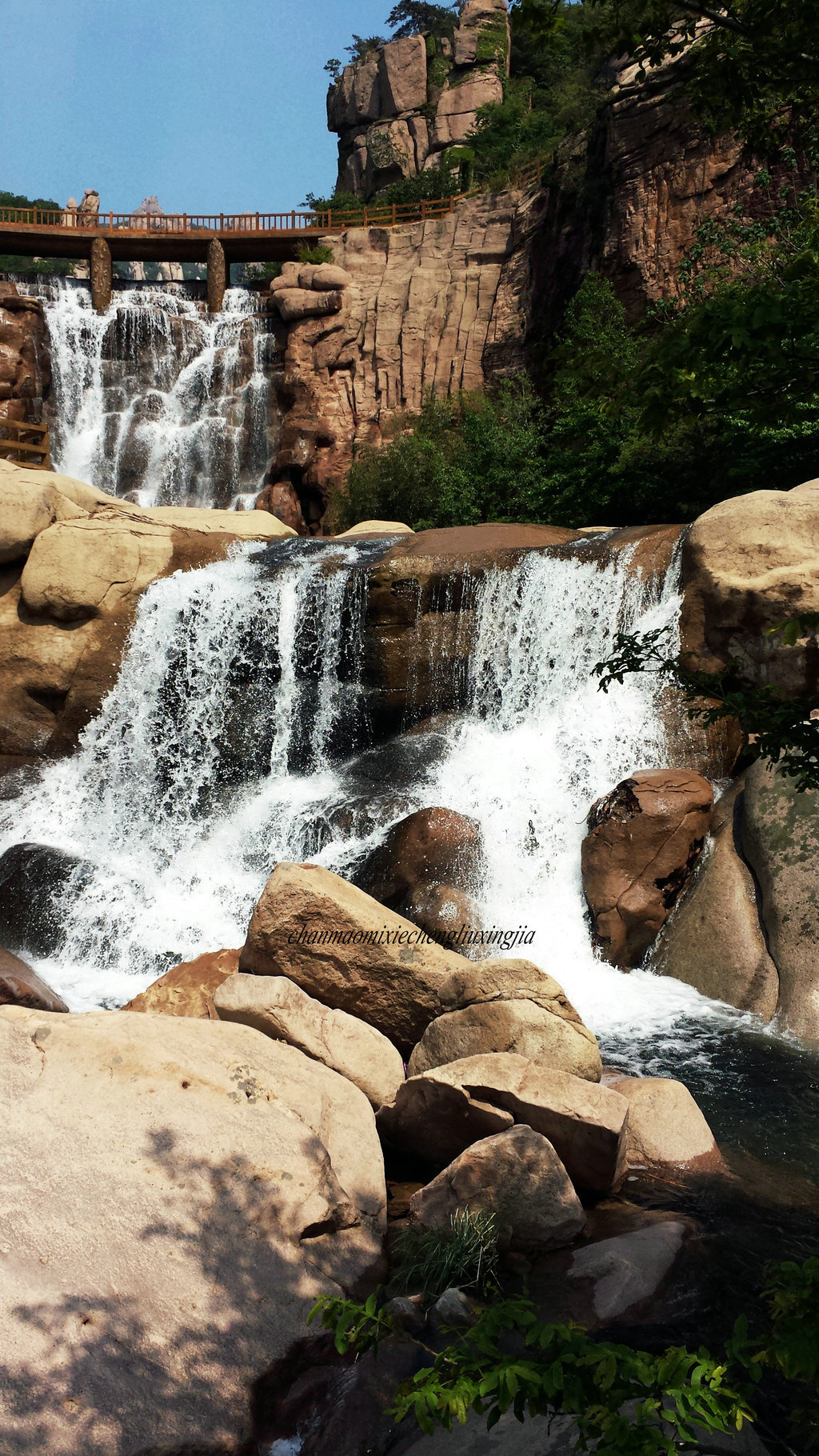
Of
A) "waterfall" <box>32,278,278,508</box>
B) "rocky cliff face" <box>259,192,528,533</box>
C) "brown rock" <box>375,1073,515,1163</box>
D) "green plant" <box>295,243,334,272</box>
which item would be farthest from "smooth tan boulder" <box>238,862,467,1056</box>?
"green plant" <box>295,243,334,272</box>

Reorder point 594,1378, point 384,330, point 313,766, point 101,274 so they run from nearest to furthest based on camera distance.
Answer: point 594,1378 → point 313,766 → point 101,274 → point 384,330

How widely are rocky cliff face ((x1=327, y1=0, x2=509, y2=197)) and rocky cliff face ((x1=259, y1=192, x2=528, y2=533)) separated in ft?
51.6

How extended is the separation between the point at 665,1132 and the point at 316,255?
25.5 m

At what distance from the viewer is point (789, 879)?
8.30 m

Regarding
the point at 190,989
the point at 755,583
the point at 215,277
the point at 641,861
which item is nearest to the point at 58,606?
the point at 190,989

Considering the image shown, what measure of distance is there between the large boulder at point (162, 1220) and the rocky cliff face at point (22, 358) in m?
21.4

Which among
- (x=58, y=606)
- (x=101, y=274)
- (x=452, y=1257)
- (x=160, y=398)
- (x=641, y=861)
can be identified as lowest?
(x=452, y=1257)

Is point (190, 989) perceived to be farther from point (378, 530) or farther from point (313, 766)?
point (378, 530)

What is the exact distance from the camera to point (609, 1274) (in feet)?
13.4

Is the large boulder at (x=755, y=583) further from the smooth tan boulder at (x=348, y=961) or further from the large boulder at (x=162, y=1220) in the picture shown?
the large boulder at (x=162, y=1220)

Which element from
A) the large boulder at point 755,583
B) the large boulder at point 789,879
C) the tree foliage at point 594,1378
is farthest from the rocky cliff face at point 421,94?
the tree foliage at point 594,1378

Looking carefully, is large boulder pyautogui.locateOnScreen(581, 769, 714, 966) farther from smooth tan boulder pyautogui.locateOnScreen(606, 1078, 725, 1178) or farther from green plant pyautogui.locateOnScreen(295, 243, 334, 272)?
green plant pyautogui.locateOnScreen(295, 243, 334, 272)

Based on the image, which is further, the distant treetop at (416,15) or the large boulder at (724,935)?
the distant treetop at (416,15)

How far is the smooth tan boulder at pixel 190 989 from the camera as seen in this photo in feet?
22.1
